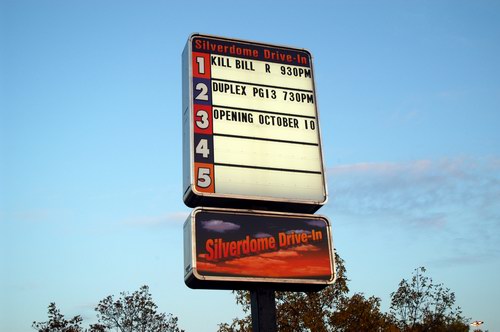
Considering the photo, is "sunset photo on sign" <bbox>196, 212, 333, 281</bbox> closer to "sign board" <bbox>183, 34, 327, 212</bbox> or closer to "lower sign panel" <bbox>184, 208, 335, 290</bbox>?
"lower sign panel" <bbox>184, 208, 335, 290</bbox>

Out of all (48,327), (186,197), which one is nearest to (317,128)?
(186,197)

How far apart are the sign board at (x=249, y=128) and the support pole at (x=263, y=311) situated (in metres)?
1.95

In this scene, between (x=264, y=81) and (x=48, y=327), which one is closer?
(x=264, y=81)

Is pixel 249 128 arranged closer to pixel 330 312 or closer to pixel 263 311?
pixel 263 311

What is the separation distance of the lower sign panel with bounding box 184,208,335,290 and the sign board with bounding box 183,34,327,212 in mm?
506

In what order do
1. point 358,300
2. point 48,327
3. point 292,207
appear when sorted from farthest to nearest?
point 48,327 < point 358,300 < point 292,207

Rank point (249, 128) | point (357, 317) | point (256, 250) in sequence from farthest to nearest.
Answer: point (357, 317), point (249, 128), point (256, 250)

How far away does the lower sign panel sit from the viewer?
41.4 feet

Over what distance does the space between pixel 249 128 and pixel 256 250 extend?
2990 mm

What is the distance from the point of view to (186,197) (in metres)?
13.4

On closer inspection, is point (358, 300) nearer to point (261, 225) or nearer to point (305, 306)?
point (305, 306)

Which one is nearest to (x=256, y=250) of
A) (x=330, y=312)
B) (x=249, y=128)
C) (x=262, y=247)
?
(x=262, y=247)

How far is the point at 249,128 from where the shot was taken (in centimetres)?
1447

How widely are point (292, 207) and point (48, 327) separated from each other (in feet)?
88.6
